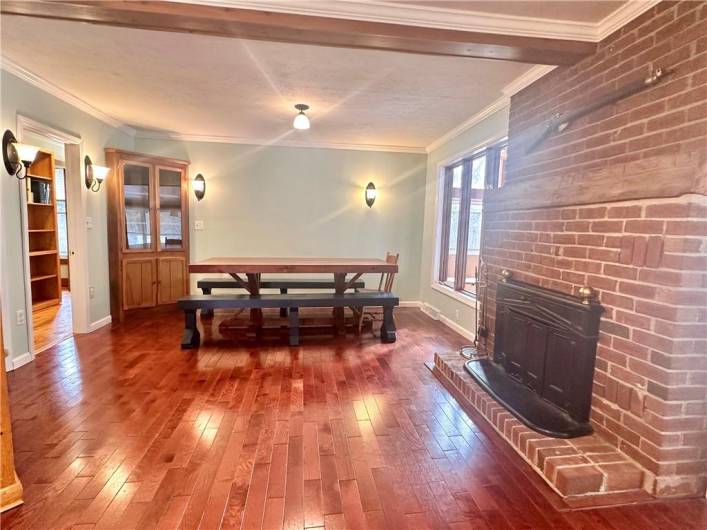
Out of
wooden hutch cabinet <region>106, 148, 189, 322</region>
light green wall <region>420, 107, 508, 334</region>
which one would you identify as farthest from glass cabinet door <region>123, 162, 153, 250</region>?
light green wall <region>420, 107, 508, 334</region>

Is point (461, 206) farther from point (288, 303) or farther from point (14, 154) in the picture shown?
point (14, 154)

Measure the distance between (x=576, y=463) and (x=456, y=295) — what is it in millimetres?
2616

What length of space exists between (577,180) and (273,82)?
2429mm

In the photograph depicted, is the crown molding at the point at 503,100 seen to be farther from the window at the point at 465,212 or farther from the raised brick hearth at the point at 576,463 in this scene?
the raised brick hearth at the point at 576,463

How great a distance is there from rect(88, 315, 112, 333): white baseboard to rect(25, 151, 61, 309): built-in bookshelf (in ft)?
4.68

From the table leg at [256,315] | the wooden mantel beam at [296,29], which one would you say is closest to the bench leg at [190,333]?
the table leg at [256,315]

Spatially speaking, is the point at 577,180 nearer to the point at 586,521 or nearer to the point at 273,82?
the point at 586,521

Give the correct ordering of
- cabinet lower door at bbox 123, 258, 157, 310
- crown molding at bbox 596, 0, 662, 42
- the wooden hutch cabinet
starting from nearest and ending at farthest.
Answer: crown molding at bbox 596, 0, 662, 42 → the wooden hutch cabinet → cabinet lower door at bbox 123, 258, 157, 310

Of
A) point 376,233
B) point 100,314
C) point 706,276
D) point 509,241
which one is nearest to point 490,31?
point 509,241

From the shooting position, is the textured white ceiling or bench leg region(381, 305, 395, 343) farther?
bench leg region(381, 305, 395, 343)

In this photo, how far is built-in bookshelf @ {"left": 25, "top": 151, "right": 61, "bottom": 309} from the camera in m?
4.93

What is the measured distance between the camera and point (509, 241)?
9.45ft

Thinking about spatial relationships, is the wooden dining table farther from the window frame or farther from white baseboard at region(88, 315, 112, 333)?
white baseboard at region(88, 315, 112, 333)

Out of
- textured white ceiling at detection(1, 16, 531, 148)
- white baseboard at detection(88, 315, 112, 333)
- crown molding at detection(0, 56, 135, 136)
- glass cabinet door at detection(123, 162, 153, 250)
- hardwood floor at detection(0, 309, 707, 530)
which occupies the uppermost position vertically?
textured white ceiling at detection(1, 16, 531, 148)
